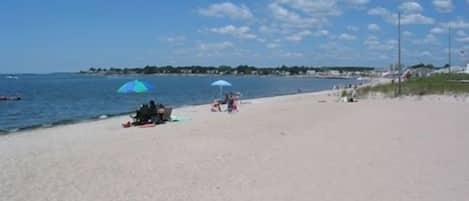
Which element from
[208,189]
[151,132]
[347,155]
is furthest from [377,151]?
[151,132]

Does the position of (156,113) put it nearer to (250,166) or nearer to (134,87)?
(134,87)

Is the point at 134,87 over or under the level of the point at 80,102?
over

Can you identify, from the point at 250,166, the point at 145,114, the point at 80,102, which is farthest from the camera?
the point at 80,102

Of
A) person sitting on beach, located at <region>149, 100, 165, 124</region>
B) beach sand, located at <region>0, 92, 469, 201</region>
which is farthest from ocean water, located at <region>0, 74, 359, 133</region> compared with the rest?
beach sand, located at <region>0, 92, 469, 201</region>

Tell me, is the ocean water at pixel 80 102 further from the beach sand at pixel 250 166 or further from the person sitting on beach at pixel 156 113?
the beach sand at pixel 250 166

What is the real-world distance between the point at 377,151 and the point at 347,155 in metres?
0.96

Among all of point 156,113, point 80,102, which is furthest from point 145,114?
point 80,102

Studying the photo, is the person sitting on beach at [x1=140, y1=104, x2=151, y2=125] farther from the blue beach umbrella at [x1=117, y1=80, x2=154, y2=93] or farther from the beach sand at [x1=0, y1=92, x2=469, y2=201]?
the beach sand at [x1=0, y1=92, x2=469, y2=201]

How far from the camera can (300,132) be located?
1560 centimetres

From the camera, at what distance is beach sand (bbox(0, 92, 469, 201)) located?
25.4ft

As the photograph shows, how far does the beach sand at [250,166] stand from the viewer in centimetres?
775

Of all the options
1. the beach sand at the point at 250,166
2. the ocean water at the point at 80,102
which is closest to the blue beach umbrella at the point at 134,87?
the beach sand at the point at 250,166

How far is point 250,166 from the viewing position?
981 centimetres

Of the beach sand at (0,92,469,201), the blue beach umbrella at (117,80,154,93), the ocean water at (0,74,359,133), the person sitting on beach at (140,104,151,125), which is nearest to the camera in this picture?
the beach sand at (0,92,469,201)
